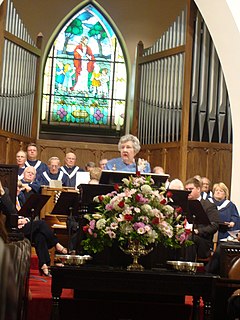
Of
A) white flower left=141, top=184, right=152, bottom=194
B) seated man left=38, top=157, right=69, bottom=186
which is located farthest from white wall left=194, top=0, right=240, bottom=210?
white flower left=141, top=184, right=152, bottom=194

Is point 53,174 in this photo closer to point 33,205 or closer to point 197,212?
point 33,205

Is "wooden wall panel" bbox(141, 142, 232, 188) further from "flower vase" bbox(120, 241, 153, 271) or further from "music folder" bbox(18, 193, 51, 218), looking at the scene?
"flower vase" bbox(120, 241, 153, 271)

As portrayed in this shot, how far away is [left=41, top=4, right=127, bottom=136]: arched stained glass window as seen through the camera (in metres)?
15.3

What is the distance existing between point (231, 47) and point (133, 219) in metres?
5.49

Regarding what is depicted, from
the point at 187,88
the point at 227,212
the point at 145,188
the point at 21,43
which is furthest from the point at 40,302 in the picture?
the point at 21,43

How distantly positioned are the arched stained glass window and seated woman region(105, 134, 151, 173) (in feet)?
26.4

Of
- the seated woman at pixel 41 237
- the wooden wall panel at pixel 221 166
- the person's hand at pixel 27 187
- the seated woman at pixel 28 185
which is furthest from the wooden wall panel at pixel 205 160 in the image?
the seated woman at pixel 41 237

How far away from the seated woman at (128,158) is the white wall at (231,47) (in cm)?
392

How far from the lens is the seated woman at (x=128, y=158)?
272 inches

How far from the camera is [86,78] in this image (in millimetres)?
15516

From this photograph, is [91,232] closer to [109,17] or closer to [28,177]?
[28,177]

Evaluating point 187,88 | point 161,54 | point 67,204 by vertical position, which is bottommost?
point 67,204

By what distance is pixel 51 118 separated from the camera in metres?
15.2

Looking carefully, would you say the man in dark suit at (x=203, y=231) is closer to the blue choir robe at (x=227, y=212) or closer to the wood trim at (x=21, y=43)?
the blue choir robe at (x=227, y=212)
